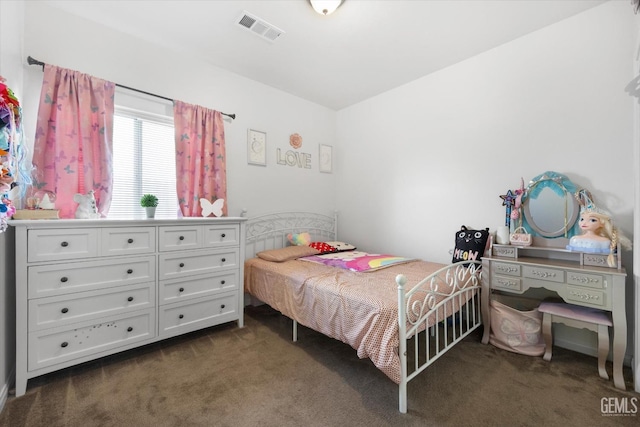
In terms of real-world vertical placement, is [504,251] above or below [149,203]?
below

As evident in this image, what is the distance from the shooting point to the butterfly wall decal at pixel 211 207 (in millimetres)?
2928

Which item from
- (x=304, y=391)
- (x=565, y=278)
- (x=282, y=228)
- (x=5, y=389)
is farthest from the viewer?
(x=282, y=228)

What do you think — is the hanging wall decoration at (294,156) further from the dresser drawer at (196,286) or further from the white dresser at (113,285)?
the dresser drawer at (196,286)

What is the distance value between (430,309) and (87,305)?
8.31ft

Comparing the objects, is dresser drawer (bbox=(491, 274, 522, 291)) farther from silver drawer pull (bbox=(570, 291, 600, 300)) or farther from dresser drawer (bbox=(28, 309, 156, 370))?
dresser drawer (bbox=(28, 309, 156, 370))

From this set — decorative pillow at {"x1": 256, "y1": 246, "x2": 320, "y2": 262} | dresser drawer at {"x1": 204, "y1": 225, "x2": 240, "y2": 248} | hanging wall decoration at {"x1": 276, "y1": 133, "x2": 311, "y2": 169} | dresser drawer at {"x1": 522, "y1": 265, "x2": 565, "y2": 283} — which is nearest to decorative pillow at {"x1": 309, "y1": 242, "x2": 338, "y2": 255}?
decorative pillow at {"x1": 256, "y1": 246, "x2": 320, "y2": 262}

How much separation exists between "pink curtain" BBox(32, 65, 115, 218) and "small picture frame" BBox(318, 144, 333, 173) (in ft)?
8.82

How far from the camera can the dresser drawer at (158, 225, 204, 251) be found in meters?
2.35

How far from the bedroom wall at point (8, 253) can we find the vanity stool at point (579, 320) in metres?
3.89

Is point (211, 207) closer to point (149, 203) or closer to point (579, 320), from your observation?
point (149, 203)

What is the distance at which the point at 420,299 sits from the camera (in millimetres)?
1895

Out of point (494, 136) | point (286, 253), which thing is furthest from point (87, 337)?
point (494, 136)

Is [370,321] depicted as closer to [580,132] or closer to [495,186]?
[495,186]

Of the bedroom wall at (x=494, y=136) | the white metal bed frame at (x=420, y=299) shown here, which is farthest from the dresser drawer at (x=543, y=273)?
the bedroom wall at (x=494, y=136)
